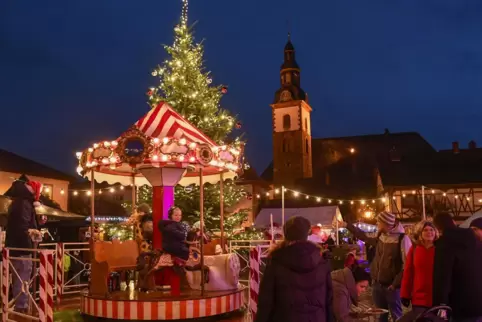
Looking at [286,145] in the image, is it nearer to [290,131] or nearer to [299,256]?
[290,131]

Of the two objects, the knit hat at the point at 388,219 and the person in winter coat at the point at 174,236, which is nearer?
the knit hat at the point at 388,219

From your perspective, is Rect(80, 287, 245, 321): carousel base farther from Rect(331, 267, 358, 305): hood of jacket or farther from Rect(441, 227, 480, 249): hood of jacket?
Rect(441, 227, 480, 249): hood of jacket

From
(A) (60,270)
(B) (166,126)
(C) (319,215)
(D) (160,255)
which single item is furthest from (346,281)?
(C) (319,215)

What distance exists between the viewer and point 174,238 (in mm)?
10211

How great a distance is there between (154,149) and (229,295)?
324 cm

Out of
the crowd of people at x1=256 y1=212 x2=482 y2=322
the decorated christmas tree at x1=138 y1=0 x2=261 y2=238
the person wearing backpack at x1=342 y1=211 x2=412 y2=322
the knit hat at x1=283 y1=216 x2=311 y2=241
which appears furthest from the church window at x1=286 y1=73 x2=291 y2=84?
the knit hat at x1=283 y1=216 x2=311 y2=241

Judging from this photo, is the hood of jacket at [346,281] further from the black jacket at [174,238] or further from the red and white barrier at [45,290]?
the black jacket at [174,238]

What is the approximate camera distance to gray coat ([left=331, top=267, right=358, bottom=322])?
5.11m

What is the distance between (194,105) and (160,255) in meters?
7.80

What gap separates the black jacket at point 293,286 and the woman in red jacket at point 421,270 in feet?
5.21

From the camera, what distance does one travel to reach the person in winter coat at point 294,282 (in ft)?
14.5

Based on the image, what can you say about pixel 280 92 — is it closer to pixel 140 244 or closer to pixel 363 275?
pixel 140 244

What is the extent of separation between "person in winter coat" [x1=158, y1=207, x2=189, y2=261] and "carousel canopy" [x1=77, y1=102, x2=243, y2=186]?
1120 mm

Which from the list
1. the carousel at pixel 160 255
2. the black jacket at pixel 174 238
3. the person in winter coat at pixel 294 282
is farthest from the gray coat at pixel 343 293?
the black jacket at pixel 174 238
